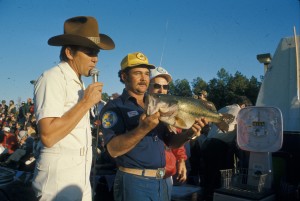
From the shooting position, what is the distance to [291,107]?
5.71m

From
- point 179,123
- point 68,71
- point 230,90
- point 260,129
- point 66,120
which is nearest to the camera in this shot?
point 66,120

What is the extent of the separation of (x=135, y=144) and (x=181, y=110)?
611 millimetres

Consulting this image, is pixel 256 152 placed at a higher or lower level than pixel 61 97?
lower

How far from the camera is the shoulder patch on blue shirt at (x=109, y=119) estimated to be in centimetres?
311

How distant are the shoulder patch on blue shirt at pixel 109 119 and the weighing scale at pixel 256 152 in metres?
1.95

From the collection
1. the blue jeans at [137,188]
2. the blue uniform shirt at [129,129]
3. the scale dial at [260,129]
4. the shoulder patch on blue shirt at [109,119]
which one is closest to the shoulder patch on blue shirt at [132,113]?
the blue uniform shirt at [129,129]

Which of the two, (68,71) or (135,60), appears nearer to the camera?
(68,71)

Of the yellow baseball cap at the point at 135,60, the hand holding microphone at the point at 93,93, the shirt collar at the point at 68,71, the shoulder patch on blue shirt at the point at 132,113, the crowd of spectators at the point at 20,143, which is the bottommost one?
the crowd of spectators at the point at 20,143

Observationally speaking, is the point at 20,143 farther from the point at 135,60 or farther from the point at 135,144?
the point at 135,144

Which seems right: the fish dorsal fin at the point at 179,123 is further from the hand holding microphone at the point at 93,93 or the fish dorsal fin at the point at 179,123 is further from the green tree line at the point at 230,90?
the green tree line at the point at 230,90

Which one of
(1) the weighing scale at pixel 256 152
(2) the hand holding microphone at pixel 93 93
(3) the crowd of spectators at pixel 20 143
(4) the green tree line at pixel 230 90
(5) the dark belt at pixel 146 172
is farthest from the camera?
(4) the green tree line at pixel 230 90

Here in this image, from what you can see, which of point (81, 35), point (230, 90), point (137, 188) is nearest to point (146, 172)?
point (137, 188)

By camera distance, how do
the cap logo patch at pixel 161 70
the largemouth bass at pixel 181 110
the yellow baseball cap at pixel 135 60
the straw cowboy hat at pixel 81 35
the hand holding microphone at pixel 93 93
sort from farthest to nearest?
the cap logo patch at pixel 161 70, the yellow baseball cap at pixel 135 60, the largemouth bass at pixel 181 110, the straw cowboy hat at pixel 81 35, the hand holding microphone at pixel 93 93

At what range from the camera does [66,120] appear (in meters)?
2.25
